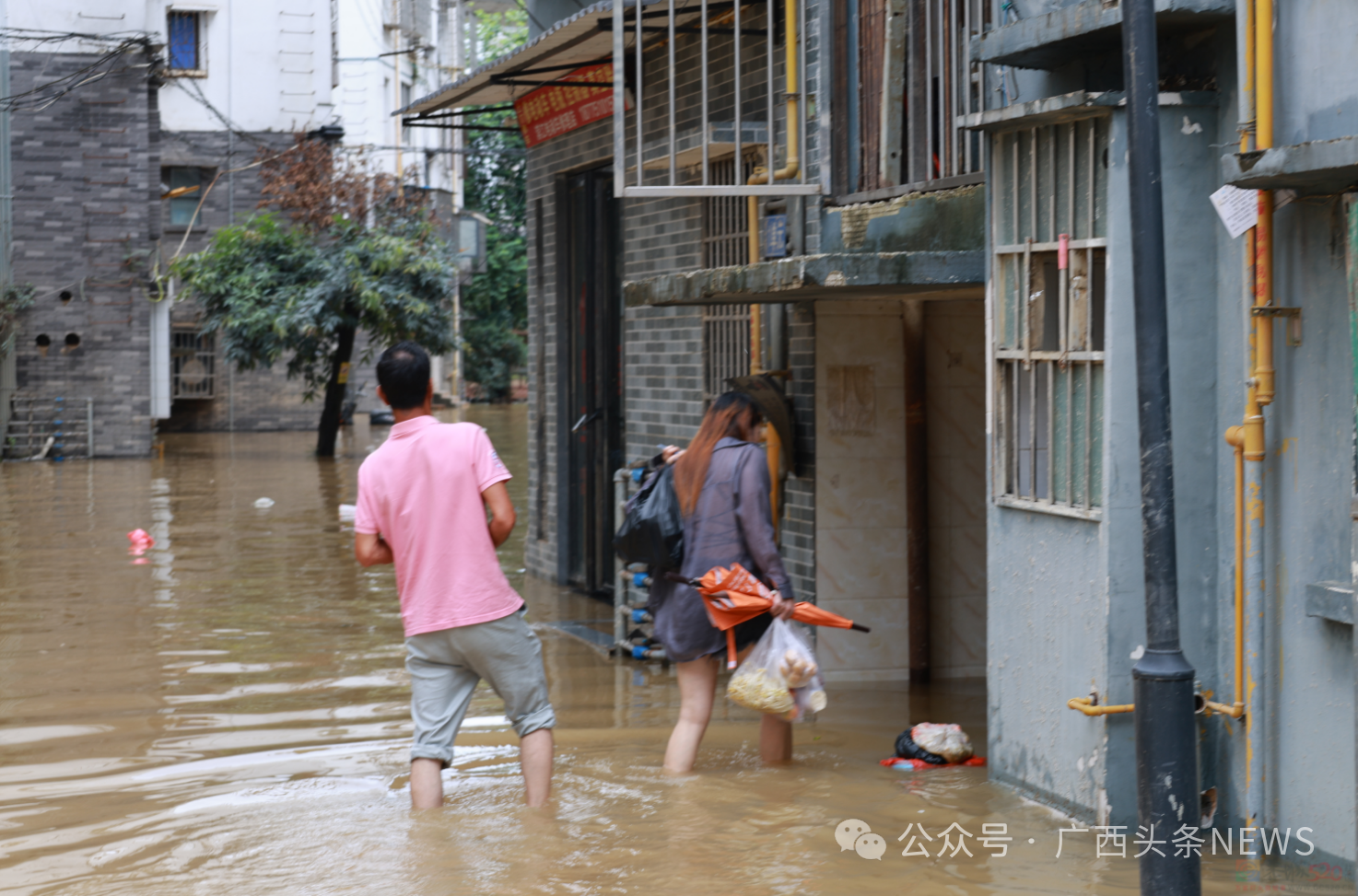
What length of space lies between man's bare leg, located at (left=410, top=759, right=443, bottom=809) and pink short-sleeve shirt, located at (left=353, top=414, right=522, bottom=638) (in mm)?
554

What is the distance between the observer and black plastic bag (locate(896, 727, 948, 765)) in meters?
6.69

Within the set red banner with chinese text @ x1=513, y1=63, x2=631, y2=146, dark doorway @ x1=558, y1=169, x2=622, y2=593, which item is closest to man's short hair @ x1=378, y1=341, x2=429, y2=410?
red banner with chinese text @ x1=513, y1=63, x2=631, y2=146

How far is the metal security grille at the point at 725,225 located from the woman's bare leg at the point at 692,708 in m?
3.37

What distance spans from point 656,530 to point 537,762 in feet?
3.78

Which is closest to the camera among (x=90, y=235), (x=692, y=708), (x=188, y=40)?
(x=692, y=708)

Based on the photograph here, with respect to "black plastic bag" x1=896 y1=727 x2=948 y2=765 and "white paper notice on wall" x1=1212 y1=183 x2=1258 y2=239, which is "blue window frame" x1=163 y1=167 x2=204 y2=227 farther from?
"white paper notice on wall" x1=1212 y1=183 x2=1258 y2=239

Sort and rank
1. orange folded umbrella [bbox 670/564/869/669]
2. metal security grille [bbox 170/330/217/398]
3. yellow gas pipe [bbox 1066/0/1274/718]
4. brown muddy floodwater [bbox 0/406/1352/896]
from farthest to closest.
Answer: metal security grille [bbox 170/330/217/398] → orange folded umbrella [bbox 670/564/869/669] → brown muddy floodwater [bbox 0/406/1352/896] → yellow gas pipe [bbox 1066/0/1274/718]

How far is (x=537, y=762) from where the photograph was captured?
19.3 ft

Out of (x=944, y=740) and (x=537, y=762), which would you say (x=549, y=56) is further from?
(x=537, y=762)

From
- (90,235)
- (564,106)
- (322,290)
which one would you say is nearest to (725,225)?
(564,106)

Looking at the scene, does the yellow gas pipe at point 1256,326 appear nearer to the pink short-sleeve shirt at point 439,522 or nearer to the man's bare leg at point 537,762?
the man's bare leg at point 537,762

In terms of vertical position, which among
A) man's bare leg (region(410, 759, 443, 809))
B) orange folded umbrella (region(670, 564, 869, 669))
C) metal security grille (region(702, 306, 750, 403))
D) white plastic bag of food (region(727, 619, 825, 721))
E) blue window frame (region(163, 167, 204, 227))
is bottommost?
man's bare leg (region(410, 759, 443, 809))

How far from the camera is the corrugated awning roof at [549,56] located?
8906 millimetres

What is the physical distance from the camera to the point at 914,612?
8.77 metres
